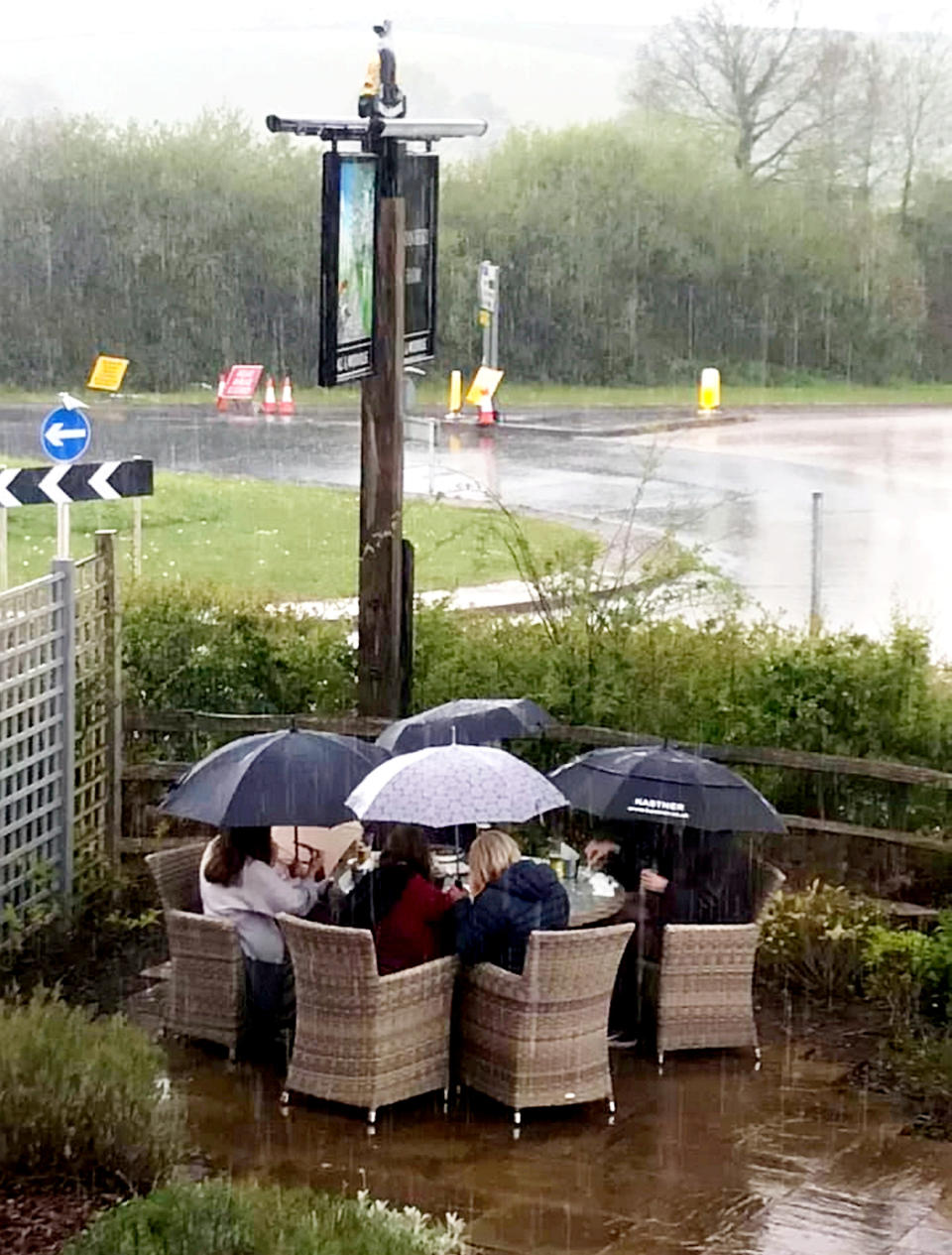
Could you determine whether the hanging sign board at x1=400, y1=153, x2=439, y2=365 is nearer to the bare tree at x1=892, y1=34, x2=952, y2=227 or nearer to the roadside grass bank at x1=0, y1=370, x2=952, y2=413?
the roadside grass bank at x1=0, y1=370, x2=952, y2=413

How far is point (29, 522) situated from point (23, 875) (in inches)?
687

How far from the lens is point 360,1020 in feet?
24.3

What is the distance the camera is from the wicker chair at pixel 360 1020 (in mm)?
7363

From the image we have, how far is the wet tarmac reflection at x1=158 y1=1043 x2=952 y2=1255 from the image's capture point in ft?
21.7

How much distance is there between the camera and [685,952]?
8109mm

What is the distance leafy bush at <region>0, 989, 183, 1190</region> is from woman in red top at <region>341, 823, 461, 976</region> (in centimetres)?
149

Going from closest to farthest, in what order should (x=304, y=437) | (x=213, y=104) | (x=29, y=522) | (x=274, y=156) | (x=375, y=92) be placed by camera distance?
1. (x=375, y=92)
2. (x=29, y=522)
3. (x=304, y=437)
4. (x=274, y=156)
5. (x=213, y=104)

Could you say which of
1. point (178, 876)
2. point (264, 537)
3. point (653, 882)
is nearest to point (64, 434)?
point (178, 876)

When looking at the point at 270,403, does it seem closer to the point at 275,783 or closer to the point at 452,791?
the point at 275,783

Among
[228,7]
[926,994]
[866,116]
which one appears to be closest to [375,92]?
[926,994]

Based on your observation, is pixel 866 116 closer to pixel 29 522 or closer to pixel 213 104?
pixel 213 104

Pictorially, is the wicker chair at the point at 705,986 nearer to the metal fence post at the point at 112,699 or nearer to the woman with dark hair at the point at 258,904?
the woman with dark hair at the point at 258,904

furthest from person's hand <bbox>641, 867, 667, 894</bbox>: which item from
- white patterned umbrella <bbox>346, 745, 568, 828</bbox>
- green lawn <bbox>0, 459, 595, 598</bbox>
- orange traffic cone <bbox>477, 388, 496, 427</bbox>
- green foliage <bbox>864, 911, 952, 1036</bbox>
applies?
orange traffic cone <bbox>477, 388, 496, 427</bbox>

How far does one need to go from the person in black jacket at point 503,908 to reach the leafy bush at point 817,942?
5.05ft
